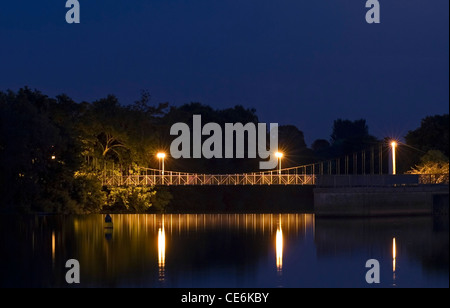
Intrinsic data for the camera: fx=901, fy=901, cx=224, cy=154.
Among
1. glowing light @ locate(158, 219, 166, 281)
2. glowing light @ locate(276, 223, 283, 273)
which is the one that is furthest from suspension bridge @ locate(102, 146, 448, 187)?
glowing light @ locate(158, 219, 166, 281)

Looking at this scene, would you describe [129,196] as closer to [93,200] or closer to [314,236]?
[93,200]

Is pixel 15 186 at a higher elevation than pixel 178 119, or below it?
below

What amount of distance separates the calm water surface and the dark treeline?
12.4ft

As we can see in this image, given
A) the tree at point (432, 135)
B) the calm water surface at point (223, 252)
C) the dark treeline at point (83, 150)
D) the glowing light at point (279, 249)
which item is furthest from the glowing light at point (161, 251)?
the tree at point (432, 135)

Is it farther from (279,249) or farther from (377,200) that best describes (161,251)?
(377,200)

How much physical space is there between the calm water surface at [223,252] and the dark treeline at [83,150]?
3775 mm

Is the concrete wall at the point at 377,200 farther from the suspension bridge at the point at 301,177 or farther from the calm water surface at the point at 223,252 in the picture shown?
the suspension bridge at the point at 301,177

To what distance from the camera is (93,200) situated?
81.2 m

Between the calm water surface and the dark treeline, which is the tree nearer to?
the dark treeline

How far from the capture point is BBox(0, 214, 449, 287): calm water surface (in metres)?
40.4

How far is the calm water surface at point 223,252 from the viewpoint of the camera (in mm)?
40438

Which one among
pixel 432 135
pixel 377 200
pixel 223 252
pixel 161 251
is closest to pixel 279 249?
pixel 223 252
